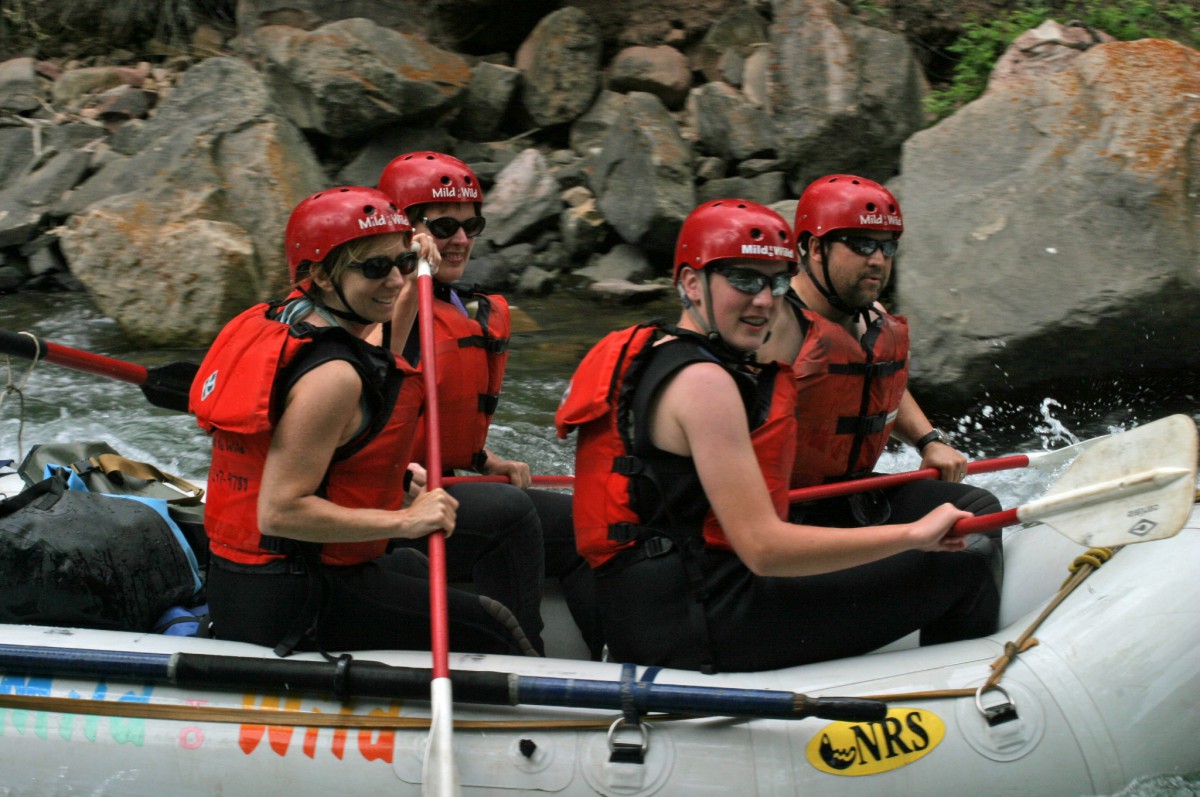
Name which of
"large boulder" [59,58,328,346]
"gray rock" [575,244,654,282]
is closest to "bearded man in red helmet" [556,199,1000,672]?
"large boulder" [59,58,328,346]

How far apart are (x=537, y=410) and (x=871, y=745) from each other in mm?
4655

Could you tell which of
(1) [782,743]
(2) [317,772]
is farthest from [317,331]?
(1) [782,743]

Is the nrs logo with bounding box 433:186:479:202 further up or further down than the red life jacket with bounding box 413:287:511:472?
further up

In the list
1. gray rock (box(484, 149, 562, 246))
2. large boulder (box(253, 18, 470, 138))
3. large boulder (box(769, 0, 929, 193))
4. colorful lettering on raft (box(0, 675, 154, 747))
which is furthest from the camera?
large boulder (box(253, 18, 470, 138))

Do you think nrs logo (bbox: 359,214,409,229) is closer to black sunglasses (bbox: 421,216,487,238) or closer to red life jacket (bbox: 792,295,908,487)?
black sunglasses (bbox: 421,216,487,238)

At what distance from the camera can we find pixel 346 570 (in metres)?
2.70

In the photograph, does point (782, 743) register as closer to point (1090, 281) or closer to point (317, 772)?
point (317, 772)

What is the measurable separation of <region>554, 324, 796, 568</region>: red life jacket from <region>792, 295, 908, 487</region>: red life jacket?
2.00 ft

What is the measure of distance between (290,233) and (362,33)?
7838 mm

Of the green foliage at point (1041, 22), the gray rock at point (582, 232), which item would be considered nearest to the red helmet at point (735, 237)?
the green foliage at point (1041, 22)

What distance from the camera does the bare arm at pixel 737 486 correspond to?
234 cm

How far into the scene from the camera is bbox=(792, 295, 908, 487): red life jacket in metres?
3.21

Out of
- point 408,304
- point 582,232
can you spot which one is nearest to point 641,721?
point 408,304

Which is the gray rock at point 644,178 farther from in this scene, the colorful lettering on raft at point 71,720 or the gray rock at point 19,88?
the colorful lettering on raft at point 71,720
